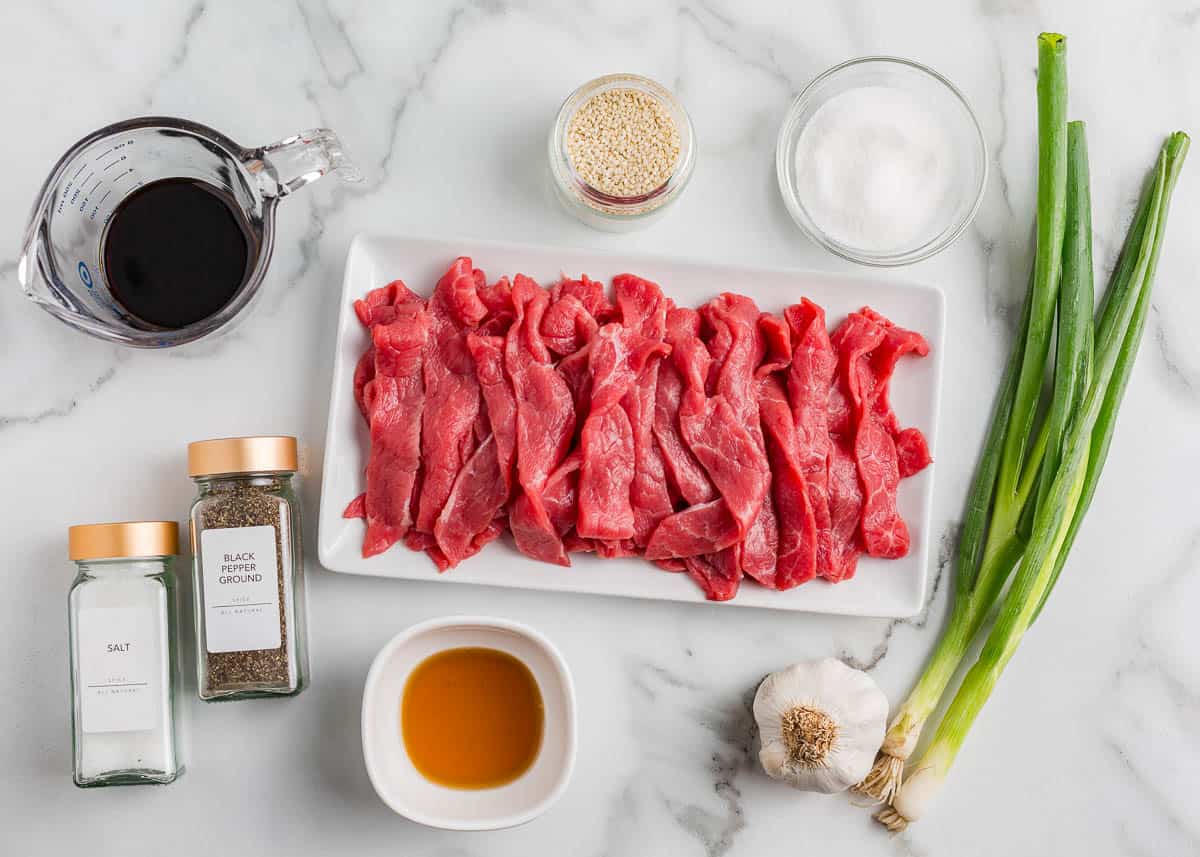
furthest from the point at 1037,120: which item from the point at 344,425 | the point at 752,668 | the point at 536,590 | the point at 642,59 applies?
the point at 344,425

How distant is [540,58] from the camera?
2.02 metres

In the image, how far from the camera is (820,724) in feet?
5.95

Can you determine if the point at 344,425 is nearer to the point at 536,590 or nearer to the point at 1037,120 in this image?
the point at 536,590

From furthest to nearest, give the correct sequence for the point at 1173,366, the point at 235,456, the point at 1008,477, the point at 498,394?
the point at 1173,366
the point at 1008,477
the point at 498,394
the point at 235,456

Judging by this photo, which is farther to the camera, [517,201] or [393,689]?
[517,201]

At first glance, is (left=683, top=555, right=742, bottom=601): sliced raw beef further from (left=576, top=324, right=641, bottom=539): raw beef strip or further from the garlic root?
the garlic root

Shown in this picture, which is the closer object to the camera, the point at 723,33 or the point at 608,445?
the point at 608,445

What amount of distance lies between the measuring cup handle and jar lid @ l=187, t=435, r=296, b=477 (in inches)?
19.1

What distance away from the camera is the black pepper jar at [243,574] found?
5.73 feet

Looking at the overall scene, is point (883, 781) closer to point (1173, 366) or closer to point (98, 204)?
point (1173, 366)

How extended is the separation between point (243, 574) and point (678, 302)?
1.03m

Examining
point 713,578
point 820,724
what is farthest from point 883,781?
point 713,578

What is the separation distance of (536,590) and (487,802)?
1.40 feet

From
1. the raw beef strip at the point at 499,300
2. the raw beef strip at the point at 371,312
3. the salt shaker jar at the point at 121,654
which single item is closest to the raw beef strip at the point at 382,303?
the raw beef strip at the point at 371,312
